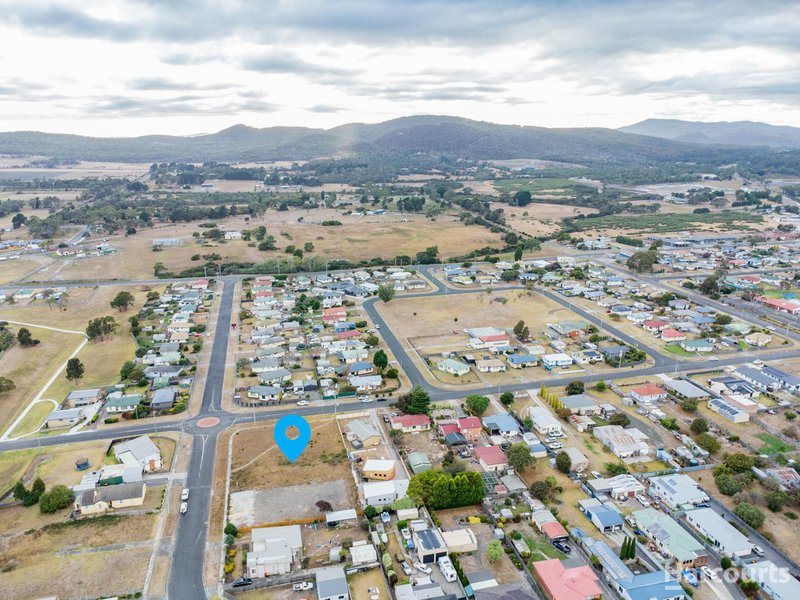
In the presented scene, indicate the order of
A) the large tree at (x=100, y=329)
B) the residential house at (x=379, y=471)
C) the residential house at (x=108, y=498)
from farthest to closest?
the large tree at (x=100, y=329) → the residential house at (x=379, y=471) → the residential house at (x=108, y=498)

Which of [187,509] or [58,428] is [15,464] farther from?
[187,509]

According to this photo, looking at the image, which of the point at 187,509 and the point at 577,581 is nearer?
the point at 577,581

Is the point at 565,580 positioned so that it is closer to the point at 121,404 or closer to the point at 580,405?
the point at 580,405

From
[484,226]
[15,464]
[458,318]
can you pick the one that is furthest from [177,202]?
[15,464]

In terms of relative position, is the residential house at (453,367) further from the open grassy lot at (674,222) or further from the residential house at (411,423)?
the open grassy lot at (674,222)

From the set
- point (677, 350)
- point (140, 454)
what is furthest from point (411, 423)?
point (677, 350)

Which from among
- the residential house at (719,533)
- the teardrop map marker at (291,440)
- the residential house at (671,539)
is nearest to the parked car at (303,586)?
the teardrop map marker at (291,440)

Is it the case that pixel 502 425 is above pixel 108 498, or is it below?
above
